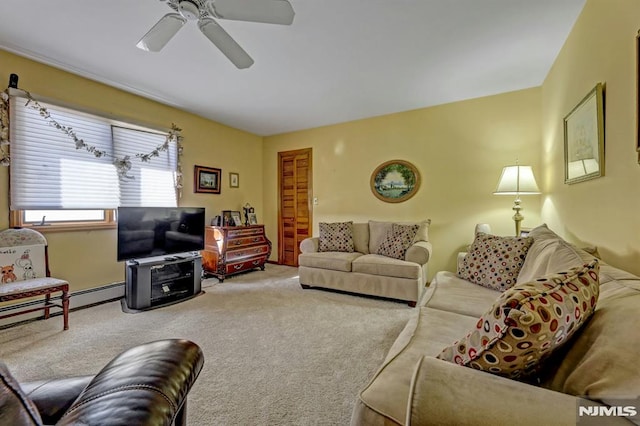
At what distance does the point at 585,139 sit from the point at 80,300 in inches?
190

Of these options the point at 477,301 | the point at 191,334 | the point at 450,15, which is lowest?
the point at 191,334

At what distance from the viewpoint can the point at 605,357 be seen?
27.7 inches

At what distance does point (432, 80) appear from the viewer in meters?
3.10

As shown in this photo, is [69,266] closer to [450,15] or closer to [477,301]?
[477,301]

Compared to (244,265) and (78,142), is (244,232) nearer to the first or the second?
(244,265)

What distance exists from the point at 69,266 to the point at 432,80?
4.47 m

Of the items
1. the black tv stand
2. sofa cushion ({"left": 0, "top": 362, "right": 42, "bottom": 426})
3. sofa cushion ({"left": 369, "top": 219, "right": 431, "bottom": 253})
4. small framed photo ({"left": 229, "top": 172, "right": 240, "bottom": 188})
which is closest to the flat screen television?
the black tv stand

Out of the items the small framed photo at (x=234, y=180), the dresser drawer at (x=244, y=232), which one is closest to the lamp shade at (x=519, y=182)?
the dresser drawer at (x=244, y=232)

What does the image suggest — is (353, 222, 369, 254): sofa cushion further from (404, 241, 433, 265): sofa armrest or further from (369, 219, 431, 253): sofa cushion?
(404, 241, 433, 265): sofa armrest

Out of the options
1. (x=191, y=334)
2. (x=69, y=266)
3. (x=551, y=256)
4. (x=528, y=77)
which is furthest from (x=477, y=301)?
(x=69, y=266)

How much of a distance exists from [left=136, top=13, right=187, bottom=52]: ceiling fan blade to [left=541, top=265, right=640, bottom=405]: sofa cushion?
2542 mm

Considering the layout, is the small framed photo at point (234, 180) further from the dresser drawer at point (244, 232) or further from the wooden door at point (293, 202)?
the dresser drawer at point (244, 232)

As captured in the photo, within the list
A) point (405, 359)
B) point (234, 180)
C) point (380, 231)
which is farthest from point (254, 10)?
point (234, 180)

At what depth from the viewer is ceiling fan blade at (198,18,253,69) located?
5.90 ft
